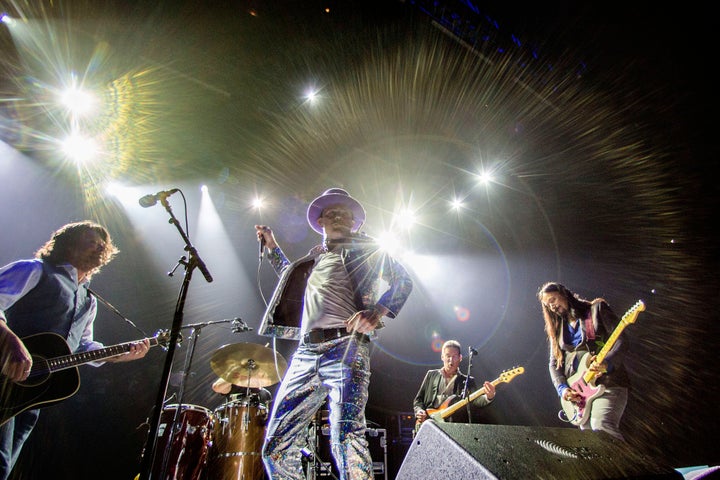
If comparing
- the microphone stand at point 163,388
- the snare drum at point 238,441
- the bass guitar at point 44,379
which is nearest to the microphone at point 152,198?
the microphone stand at point 163,388

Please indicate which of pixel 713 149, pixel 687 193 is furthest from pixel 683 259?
pixel 713 149

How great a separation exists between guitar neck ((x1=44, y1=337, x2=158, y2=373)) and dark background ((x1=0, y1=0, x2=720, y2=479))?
2.21 feet

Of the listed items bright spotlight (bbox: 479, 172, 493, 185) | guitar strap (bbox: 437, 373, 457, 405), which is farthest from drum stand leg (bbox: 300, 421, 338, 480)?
bright spotlight (bbox: 479, 172, 493, 185)

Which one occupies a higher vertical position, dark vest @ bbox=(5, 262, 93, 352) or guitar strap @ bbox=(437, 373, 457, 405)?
dark vest @ bbox=(5, 262, 93, 352)

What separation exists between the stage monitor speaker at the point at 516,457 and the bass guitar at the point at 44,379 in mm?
3218

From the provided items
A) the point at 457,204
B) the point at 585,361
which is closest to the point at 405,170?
the point at 457,204

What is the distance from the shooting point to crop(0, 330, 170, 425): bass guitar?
105 inches

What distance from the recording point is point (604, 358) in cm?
364

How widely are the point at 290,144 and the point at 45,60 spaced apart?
3.85m

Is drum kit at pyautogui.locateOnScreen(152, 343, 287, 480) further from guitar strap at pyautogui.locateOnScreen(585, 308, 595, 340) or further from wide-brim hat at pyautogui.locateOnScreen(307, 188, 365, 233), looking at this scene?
guitar strap at pyautogui.locateOnScreen(585, 308, 595, 340)

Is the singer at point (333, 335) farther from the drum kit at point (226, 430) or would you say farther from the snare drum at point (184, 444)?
the snare drum at point (184, 444)

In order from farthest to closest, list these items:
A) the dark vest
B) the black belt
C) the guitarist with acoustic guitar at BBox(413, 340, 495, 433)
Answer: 1. the guitarist with acoustic guitar at BBox(413, 340, 495, 433)
2. the dark vest
3. the black belt

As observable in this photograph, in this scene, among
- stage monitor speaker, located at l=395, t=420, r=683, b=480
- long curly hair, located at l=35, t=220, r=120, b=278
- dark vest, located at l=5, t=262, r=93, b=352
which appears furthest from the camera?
long curly hair, located at l=35, t=220, r=120, b=278

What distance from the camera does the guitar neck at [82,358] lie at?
2.96 meters
